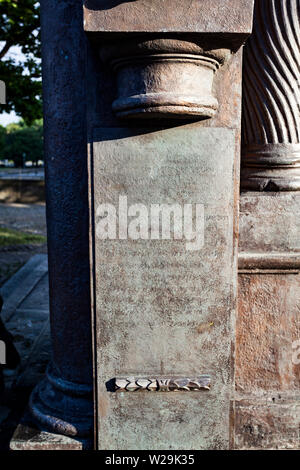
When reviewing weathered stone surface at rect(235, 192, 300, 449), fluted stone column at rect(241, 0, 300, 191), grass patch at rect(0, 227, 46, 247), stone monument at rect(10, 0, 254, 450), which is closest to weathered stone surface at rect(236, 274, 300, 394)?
weathered stone surface at rect(235, 192, 300, 449)

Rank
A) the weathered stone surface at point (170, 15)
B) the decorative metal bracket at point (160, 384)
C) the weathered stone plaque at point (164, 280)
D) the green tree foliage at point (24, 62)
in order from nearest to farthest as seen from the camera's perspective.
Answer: the weathered stone surface at point (170, 15) < the weathered stone plaque at point (164, 280) < the decorative metal bracket at point (160, 384) < the green tree foliage at point (24, 62)

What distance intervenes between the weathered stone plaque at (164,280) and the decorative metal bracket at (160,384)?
10 mm

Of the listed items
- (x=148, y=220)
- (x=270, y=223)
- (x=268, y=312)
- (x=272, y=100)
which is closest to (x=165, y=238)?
(x=148, y=220)

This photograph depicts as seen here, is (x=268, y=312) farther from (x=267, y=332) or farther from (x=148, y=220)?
(x=148, y=220)

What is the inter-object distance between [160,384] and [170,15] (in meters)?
1.59

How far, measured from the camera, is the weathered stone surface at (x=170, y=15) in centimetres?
164

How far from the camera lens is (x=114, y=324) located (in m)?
2.01

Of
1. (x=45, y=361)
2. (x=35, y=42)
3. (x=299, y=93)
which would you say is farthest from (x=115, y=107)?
(x=35, y=42)

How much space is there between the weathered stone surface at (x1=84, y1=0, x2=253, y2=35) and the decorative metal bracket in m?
1.52

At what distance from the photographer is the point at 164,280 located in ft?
6.48

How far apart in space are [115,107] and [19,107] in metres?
9.55

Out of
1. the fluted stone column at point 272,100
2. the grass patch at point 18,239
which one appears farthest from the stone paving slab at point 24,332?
the grass patch at point 18,239

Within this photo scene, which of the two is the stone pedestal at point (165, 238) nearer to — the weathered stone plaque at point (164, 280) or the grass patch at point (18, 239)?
the weathered stone plaque at point (164, 280)

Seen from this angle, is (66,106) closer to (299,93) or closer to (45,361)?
(299,93)
